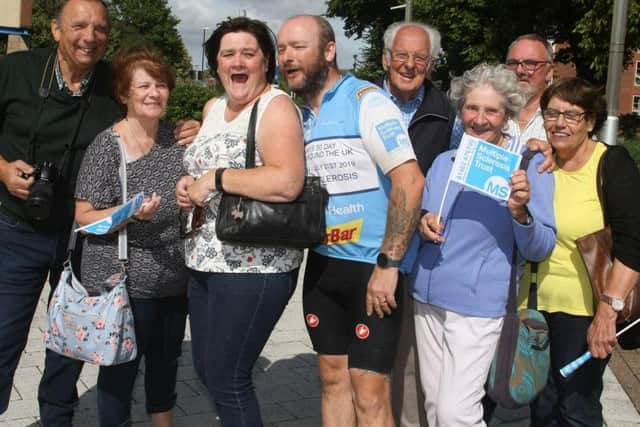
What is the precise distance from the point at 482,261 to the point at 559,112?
75 centimetres

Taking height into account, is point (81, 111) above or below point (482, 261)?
above

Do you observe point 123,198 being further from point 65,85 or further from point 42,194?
point 65,85

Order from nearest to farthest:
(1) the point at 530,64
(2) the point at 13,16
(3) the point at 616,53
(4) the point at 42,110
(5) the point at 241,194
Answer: (5) the point at 241,194
(4) the point at 42,110
(1) the point at 530,64
(3) the point at 616,53
(2) the point at 13,16

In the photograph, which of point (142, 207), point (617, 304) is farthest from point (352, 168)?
point (617, 304)

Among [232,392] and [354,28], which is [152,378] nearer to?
[232,392]

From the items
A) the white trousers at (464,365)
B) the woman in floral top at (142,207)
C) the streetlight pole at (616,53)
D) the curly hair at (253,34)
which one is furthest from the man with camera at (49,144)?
the streetlight pole at (616,53)

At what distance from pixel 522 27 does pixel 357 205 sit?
24155 mm

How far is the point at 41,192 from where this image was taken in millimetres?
3207

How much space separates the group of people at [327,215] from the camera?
288cm

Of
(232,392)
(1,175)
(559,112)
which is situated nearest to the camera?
(232,392)

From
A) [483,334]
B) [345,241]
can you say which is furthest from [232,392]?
[483,334]

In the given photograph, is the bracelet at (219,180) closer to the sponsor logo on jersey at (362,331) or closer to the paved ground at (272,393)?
the sponsor logo on jersey at (362,331)

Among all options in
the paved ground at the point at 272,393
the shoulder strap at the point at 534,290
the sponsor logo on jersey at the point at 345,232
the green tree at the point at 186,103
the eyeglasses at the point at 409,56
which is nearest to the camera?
the sponsor logo on jersey at the point at 345,232

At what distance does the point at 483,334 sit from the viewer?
2.98 m
